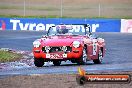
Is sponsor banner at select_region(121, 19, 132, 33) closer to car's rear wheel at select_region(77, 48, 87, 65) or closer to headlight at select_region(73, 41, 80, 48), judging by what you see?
car's rear wheel at select_region(77, 48, 87, 65)

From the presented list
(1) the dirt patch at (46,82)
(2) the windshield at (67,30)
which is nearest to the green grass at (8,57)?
(2) the windshield at (67,30)

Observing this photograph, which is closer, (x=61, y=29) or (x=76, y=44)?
(x=76, y=44)

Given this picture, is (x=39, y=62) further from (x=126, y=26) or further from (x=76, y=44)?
(x=126, y=26)

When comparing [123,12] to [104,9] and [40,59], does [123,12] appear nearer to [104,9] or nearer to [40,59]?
[104,9]

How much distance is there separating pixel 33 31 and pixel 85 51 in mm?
29590

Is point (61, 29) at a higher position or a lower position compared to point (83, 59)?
higher

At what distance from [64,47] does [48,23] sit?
30.2 m

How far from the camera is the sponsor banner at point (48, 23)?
4584 centimetres

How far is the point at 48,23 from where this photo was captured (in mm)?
47906

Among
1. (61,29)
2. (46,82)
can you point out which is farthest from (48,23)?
(46,82)

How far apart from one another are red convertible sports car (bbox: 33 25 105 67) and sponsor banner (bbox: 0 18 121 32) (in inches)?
1031

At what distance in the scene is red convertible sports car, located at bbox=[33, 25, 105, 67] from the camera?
17.8 metres

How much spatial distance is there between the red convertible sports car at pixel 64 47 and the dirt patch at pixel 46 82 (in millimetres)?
3815

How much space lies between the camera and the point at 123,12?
6225 centimetres
